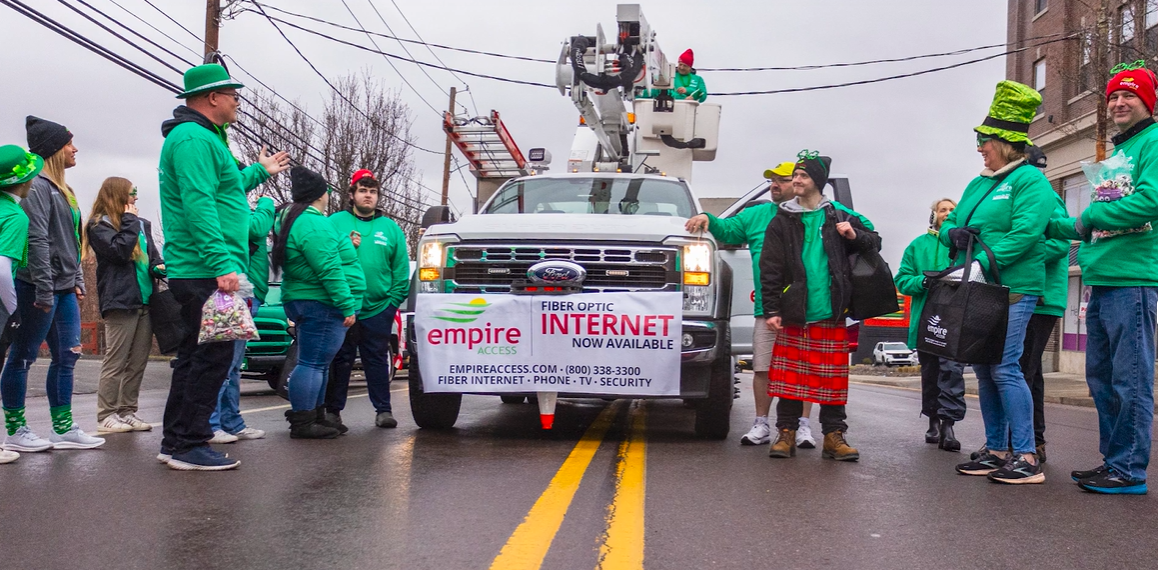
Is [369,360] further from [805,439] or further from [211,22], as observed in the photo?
[211,22]

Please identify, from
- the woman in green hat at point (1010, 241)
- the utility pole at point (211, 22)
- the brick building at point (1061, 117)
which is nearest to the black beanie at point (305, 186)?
the woman in green hat at point (1010, 241)

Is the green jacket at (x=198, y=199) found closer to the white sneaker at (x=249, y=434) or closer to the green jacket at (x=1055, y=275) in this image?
the white sneaker at (x=249, y=434)

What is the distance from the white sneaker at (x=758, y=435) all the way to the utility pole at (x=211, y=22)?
14.4 m

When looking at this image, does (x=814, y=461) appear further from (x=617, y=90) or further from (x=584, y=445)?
(x=617, y=90)

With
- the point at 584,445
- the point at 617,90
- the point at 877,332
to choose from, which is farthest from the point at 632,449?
the point at 877,332

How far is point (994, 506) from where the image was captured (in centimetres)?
486

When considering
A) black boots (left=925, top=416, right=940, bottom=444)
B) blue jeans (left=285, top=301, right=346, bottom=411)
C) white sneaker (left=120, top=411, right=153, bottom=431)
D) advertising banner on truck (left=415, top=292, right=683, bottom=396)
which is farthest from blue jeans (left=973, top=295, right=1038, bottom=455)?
white sneaker (left=120, top=411, right=153, bottom=431)

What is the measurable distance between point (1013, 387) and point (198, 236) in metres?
4.45

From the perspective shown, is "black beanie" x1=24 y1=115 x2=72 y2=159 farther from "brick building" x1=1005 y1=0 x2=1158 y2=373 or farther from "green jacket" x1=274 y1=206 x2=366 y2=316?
"brick building" x1=1005 y1=0 x2=1158 y2=373

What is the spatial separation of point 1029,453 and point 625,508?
249 cm

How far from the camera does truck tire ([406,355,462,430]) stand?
7.13m

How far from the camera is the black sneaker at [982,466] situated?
5891mm

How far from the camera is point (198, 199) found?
544 centimetres

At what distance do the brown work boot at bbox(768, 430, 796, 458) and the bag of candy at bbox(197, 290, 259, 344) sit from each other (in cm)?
311
